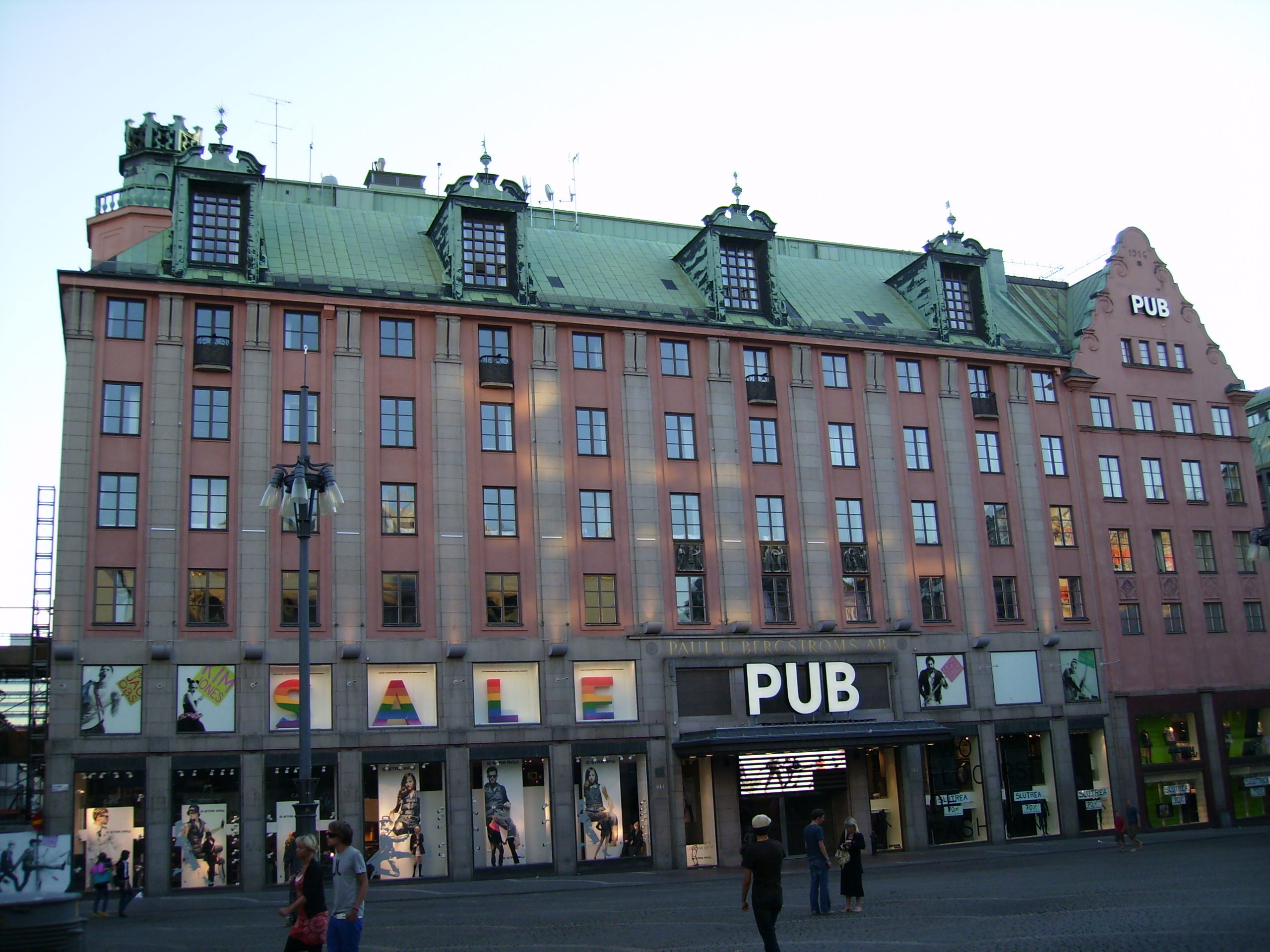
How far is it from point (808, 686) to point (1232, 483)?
2653 centimetres

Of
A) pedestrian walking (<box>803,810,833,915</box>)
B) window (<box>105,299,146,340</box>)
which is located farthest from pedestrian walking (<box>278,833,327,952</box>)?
window (<box>105,299,146,340</box>)

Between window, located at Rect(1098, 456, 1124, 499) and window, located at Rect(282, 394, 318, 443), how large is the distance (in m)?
34.7

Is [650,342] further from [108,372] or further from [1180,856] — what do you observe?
[1180,856]

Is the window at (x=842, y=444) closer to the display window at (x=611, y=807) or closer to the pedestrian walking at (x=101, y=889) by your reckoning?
A: the display window at (x=611, y=807)

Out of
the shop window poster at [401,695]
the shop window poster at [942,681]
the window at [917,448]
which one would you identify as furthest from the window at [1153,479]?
the shop window poster at [401,695]

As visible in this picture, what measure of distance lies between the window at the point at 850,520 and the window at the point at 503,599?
45.1 feet

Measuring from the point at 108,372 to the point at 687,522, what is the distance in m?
21.4

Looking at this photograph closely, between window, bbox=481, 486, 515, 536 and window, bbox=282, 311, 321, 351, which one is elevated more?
window, bbox=282, 311, 321, 351

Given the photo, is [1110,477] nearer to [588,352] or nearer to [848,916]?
[588,352]

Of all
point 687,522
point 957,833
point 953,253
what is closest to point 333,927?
point 687,522

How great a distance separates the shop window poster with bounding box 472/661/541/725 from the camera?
42.6 m

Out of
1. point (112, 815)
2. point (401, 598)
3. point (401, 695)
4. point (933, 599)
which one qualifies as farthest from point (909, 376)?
point (112, 815)

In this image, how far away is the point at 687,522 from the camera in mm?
46781

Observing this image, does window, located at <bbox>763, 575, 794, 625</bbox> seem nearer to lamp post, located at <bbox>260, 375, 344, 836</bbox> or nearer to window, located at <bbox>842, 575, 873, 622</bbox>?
window, located at <bbox>842, 575, 873, 622</bbox>
